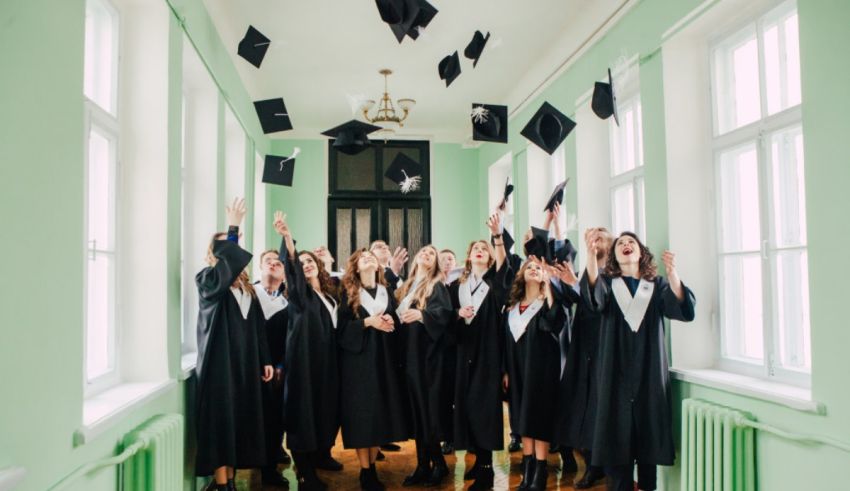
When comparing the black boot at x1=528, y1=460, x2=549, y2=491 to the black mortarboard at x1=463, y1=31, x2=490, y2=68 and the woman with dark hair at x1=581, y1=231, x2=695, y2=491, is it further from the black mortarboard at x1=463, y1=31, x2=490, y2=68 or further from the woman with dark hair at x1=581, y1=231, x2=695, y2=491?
the black mortarboard at x1=463, y1=31, x2=490, y2=68

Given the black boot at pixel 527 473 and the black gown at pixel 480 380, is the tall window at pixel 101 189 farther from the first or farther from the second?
the black boot at pixel 527 473

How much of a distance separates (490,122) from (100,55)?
224cm

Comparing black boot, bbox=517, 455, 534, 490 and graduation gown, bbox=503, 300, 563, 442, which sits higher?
graduation gown, bbox=503, 300, 563, 442

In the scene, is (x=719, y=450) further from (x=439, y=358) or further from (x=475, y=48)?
(x=475, y=48)

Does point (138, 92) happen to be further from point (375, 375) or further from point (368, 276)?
point (375, 375)

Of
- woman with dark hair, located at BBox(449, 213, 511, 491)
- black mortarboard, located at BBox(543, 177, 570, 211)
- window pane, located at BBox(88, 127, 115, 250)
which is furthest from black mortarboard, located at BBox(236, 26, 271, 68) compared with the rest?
black mortarboard, located at BBox(543, 177, 570, 211)

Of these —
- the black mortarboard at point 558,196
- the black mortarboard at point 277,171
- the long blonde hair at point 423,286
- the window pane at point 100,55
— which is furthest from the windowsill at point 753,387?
the window pane at point 100,55

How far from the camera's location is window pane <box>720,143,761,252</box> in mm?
2926

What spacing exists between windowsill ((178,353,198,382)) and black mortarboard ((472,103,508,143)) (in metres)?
2.11

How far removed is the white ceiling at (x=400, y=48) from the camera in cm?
423

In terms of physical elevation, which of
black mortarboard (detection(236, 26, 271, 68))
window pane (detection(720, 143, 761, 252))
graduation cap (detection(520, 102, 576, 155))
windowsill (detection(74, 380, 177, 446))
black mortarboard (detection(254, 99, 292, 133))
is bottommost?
windowsill (detection(74, 380, 177, 446))

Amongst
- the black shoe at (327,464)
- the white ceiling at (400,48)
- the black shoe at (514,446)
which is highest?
the white ceiling at (400,48)

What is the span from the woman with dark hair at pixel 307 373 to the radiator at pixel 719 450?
1789 mm

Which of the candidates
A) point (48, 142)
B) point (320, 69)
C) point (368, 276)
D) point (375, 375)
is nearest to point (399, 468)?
point (375, 375)
